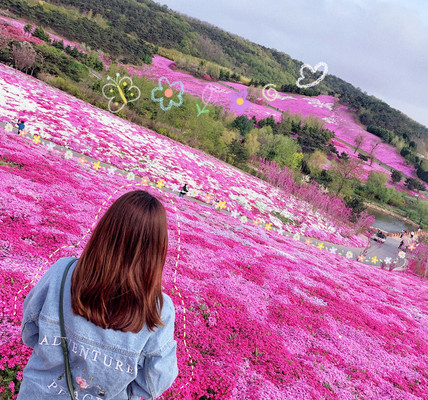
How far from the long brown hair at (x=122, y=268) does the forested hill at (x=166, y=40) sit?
6696cm

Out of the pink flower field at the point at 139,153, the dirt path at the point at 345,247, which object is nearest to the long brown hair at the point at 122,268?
the dirt path at the point at 345,247

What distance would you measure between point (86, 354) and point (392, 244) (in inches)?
1379

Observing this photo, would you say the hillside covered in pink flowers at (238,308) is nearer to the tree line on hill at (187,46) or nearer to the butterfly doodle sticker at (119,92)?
the butterfly doodle sticker at (119,92)

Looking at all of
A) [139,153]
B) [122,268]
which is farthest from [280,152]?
[122,268]

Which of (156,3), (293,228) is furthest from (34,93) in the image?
(156,3)

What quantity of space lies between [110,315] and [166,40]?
9558cm

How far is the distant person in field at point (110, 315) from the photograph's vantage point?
5.29 feet

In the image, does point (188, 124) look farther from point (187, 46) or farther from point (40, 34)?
point (187, 46)

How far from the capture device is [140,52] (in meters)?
65.5

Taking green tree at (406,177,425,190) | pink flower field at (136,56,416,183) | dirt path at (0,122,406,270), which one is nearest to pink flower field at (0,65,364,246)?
dirt path at (0,122,406,270)

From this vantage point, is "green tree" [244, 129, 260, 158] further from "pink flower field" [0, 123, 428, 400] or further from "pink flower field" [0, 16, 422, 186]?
"pink flower field" [0, 123, 428, 400]

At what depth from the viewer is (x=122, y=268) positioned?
162 cm

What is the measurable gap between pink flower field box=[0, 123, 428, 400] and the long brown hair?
2.19 metres

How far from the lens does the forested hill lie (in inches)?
2247
